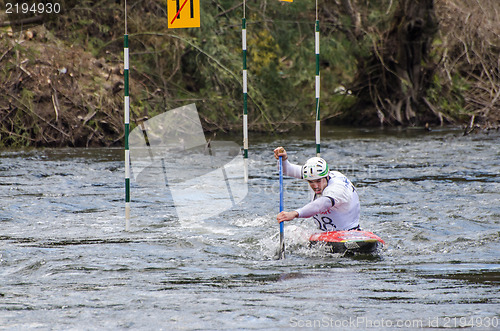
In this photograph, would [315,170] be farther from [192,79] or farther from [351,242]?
[192,79]

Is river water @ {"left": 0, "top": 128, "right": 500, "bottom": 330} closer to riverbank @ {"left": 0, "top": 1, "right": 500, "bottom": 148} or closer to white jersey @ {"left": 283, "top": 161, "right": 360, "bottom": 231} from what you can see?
white jersey @ {"left": 283, "top": 161, "right": 360, "bottom": 231}

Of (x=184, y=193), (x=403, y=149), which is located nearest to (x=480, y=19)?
(x=403, y=149)

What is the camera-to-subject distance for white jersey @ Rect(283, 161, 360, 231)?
765 centimetres

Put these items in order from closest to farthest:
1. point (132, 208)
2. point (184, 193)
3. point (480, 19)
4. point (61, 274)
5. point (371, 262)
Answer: point (61, 274), point (371, 262), point (132, 208), point (184, 193), point (480, 19)

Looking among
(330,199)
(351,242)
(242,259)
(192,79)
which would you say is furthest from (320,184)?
(192,79)

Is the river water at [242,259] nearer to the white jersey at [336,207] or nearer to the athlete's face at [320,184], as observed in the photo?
the white jersey at [336,207]

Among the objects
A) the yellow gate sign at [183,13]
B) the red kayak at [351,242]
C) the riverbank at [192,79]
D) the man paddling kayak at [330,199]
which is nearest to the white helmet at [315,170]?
the man paddling kayak at [330,199]

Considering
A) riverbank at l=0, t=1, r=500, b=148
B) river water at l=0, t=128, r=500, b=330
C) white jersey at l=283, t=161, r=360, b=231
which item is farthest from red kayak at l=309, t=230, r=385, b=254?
riverbank at l=0, t=1, r=500, b=148

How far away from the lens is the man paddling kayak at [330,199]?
7.70 metres

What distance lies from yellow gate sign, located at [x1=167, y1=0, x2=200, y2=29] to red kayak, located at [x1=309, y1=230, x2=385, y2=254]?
4797mm

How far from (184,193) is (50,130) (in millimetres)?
6234

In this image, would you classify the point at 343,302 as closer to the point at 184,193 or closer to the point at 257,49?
the point at 184,193

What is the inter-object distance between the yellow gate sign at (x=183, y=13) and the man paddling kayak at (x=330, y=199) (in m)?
4.11

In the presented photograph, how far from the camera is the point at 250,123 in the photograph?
20.2 meters
